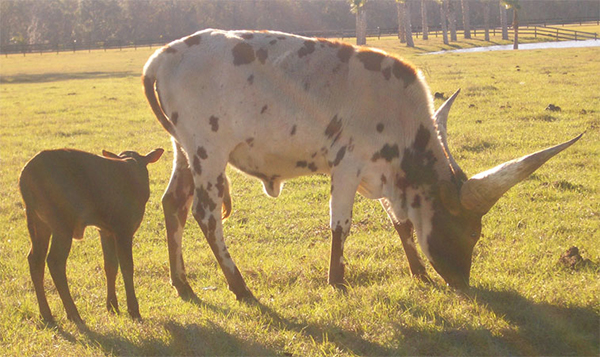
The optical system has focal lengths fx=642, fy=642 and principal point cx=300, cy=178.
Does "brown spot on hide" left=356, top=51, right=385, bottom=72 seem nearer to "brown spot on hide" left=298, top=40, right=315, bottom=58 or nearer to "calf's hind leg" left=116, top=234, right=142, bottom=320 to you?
"brown spot on hide" left=298, top=40, right=315, bottom=58

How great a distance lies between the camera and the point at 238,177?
10.8 meters

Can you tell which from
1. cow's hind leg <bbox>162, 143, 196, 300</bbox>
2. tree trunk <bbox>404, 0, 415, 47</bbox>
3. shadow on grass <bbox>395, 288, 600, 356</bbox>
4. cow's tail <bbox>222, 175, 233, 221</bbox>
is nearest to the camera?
shadow on grass <bbox>395, 288, 600, 356</bbox>

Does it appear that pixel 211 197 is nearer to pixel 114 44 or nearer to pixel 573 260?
pixel 573 260

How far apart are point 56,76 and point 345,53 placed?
34013mm

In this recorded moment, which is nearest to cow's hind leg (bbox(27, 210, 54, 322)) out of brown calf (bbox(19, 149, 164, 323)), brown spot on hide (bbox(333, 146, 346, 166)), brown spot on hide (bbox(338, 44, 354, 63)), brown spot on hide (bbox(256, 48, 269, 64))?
brown calf (bbox(19, 149, 164, 323))

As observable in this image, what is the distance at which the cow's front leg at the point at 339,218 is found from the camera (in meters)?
5.82

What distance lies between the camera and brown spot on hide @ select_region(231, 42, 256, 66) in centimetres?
595

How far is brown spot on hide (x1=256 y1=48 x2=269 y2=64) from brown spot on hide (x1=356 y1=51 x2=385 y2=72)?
33.9 inches

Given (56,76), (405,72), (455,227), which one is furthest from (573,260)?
(56,76)

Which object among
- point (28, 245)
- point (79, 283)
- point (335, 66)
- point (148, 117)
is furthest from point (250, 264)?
point (148, 117)

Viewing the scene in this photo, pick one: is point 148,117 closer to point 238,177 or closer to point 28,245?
point 238,177

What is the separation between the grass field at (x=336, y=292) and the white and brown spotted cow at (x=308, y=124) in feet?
1.49

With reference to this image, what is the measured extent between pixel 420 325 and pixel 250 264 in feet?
7.83

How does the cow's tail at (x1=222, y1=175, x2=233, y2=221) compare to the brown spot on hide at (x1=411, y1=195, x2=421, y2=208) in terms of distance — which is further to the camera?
the cow's tail at (x1=222, y1=175, x2=233, y2=221)
